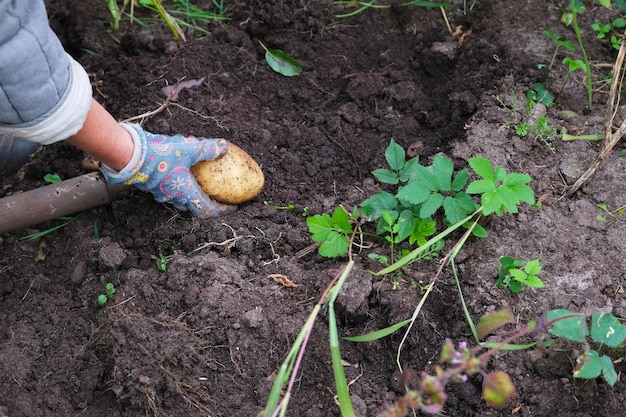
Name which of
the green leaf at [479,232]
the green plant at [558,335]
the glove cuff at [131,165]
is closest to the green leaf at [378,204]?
the green leaf at [479,232]

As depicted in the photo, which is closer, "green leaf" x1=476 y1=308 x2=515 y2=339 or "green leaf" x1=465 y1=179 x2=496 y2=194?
"green leaf" x1=476 y1=308 x2=515 y2=339

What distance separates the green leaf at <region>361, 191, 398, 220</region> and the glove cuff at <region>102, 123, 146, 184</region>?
0.72 metres

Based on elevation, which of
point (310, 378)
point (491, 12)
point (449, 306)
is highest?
point (491, 12)

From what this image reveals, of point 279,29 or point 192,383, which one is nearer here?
point 192,383

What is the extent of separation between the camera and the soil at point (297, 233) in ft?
5.97

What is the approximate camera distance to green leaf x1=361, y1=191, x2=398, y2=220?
204 centimetres

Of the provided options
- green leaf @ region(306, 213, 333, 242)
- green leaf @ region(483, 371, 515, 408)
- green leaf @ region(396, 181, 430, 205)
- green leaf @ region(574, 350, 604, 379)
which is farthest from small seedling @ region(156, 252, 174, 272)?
green leaf @ region(574, 350, 604, 379)

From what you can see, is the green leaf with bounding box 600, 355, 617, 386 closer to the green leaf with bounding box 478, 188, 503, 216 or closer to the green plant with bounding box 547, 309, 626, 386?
the green plant with bounding box 547, 309, 626, 386

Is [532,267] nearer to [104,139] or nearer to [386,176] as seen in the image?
[386,176]

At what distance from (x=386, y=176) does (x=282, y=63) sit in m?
0.79

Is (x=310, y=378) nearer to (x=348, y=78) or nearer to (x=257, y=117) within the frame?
(x=257, y=117)

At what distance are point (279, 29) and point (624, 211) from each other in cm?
150

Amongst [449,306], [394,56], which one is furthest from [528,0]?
[449,306]

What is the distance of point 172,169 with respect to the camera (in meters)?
2.10
